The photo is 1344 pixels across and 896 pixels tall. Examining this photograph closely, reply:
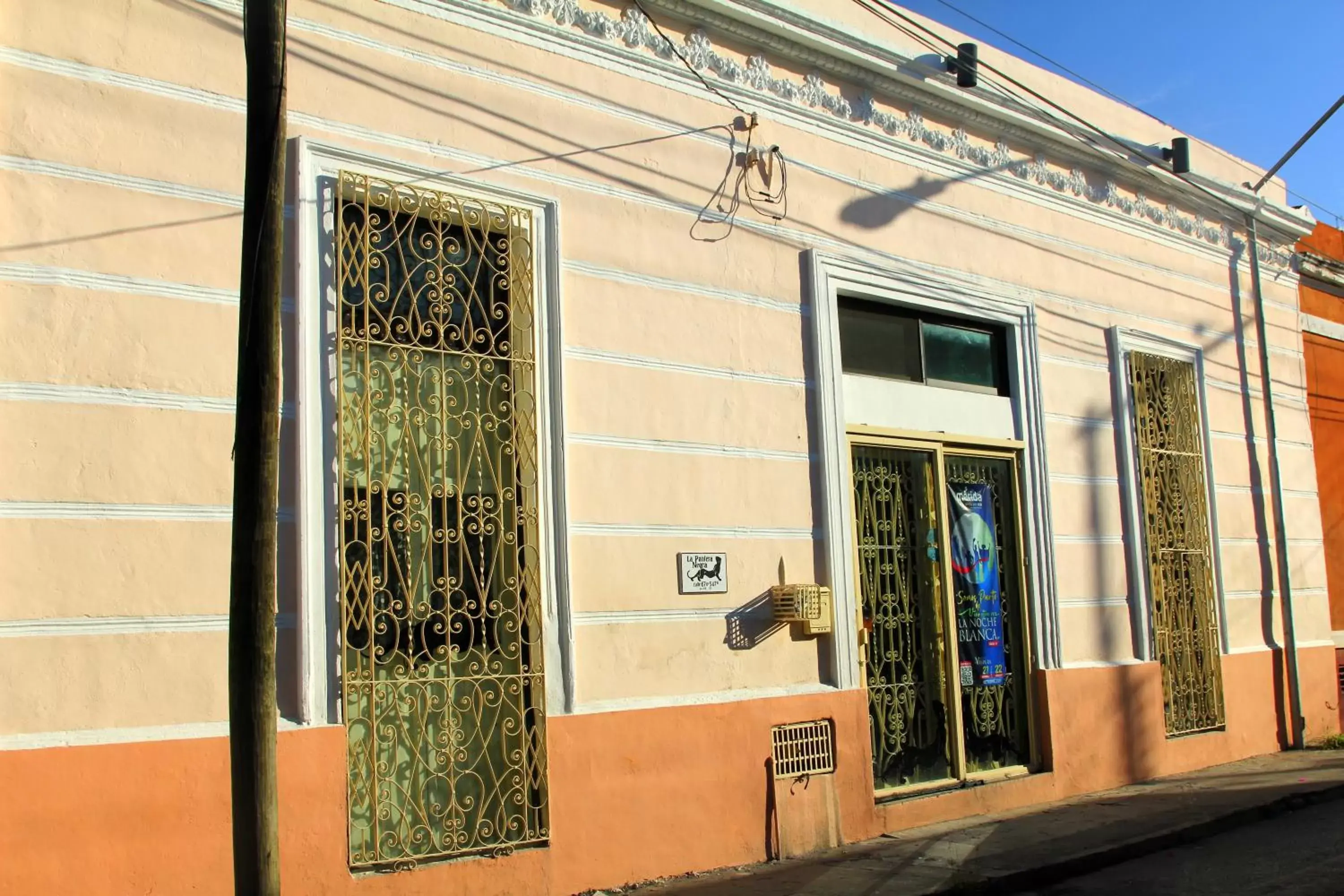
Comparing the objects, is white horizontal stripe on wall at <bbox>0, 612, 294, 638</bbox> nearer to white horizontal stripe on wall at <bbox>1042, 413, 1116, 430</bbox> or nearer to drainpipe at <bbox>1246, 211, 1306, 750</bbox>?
white horizontal stripe on wall at <bbox>1042, 413, 1116, 430</bbox>

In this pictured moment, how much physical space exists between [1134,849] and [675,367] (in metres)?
4.26

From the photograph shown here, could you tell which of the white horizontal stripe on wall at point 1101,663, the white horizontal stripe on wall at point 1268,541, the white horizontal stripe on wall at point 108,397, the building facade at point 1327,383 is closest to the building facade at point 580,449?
the white horizontal stripe on wall at point 108,397

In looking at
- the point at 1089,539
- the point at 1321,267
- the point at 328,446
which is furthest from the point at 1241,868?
the point at 1321,267

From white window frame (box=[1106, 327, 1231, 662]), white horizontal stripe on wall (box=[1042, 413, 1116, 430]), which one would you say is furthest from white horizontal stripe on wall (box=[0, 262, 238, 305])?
white window frame (box=[1106, 327, 1231, 662])

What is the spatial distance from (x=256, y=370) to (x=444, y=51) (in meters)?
3.37

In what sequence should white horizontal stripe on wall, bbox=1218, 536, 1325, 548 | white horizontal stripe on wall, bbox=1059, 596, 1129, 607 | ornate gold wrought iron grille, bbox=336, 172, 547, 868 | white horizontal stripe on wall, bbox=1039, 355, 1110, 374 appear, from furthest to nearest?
white horizontal stripe on wall, bbox=1218, 536, 1325, 548
white horizontal stripe on wall, bbox=1039, 355, 1110, 374
white horizontal stripe on wall, bbox=1059, 596, 1129, 607
ornate gold wrought iron grille, bbox=336, 172, 547, 868

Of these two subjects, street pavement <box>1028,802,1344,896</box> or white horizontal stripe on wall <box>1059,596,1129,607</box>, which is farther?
white horizontal stripe on wall <box>1059,596,1129,607</box>

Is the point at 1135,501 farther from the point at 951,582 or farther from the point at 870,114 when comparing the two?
the point at 870,114

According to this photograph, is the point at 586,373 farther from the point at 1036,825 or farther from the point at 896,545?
the point at 1036,825

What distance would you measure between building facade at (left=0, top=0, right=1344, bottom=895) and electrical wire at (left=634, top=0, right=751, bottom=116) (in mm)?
29

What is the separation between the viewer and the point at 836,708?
8.69 metres

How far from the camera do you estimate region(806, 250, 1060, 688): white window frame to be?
888 centimetres

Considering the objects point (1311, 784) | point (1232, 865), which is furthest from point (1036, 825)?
point (1311, 784)

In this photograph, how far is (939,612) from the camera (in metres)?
9.84
